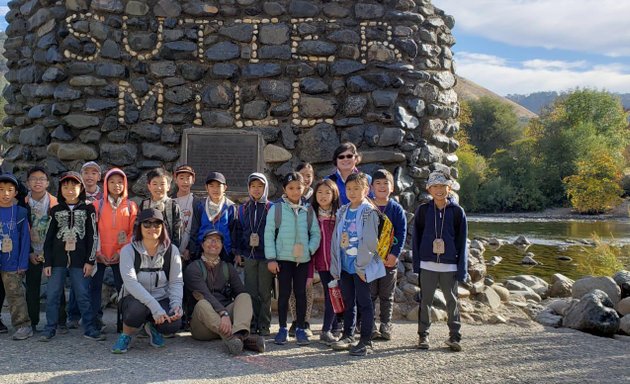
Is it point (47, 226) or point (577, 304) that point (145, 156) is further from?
point (577, 304)

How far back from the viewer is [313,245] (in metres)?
5.04

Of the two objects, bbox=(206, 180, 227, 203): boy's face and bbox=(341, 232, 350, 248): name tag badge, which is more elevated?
bbox=(206, 180, 227, 203): boy's face

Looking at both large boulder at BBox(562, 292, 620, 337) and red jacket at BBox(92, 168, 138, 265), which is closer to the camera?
red jacket at BBox(92, 168, 138, 265)

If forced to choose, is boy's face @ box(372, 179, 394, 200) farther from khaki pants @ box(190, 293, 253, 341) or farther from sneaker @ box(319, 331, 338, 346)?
khaki pants @ box(190, 293, 253, 341)

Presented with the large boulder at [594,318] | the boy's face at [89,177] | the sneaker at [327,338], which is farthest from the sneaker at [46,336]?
the large boulder at [594,318]

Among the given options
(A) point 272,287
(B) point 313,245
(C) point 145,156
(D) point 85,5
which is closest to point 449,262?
(B) point 313,245

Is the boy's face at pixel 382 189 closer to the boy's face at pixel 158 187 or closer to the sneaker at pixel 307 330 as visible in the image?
the sneaker at pixel 307 330

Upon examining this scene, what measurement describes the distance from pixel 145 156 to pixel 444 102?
3921 millimetres

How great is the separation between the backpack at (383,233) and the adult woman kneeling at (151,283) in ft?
5.70

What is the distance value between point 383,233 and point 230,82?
3181 millimetres

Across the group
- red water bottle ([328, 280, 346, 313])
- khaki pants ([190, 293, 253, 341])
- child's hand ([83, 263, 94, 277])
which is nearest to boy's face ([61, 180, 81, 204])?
child's hand ([83, 263, 94, 277])

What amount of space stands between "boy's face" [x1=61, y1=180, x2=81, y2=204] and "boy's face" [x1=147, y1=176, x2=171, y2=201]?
0.63 metres

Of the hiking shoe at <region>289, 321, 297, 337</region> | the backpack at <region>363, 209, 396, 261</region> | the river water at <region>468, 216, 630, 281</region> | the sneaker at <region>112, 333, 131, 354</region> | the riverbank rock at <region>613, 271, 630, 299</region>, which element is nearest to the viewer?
the sneaker at <region>112, 333, 131, 354</region>

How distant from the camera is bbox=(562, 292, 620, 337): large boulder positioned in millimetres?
5766
